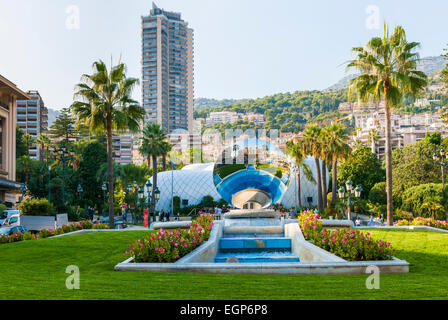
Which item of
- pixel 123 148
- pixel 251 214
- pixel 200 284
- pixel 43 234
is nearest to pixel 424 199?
pixel 251 214

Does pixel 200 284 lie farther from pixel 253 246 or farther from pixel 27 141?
pixel 27 141

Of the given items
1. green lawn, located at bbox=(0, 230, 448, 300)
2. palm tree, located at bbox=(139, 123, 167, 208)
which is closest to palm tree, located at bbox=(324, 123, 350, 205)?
palm tree, located at bbox=(139, 123, 167, 208)

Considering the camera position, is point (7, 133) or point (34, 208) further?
point (7, 133)

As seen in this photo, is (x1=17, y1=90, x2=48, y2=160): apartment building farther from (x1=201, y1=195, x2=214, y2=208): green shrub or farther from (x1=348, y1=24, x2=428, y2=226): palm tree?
(x1=348, y1=24, x2=428, y2=226): palm tree

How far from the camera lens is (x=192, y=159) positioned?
114 m

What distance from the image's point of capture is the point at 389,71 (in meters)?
22.5

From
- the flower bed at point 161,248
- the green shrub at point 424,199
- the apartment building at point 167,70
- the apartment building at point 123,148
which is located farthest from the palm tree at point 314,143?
the apartment building at point 167,70

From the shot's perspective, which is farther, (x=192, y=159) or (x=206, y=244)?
(x=192, y=159)

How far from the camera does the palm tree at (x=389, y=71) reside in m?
22.6

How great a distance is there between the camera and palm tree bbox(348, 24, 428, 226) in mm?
22578

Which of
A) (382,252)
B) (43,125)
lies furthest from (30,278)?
(43,125)

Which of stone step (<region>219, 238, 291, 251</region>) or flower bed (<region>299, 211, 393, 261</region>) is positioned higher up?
flower bed (<region>299, 211, 393, 261</region>)

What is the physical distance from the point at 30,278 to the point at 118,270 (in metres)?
2.44

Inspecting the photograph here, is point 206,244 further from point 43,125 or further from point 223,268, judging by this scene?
point 43,125
